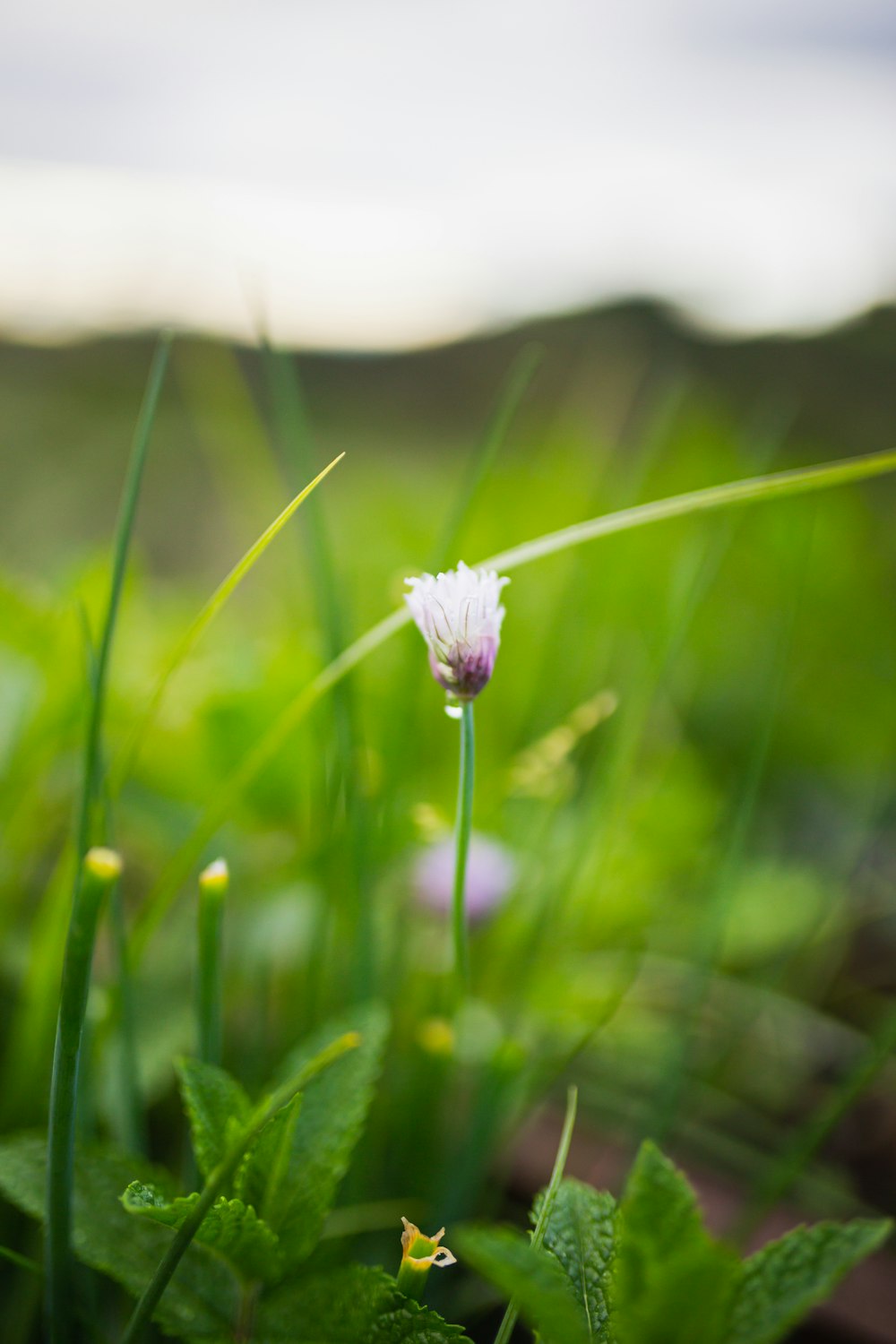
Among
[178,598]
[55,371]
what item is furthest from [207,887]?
[55,371]

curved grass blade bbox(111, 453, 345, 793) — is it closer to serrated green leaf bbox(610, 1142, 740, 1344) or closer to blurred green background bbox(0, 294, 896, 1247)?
blurred green background bbox(0, 294, 896, 1247)

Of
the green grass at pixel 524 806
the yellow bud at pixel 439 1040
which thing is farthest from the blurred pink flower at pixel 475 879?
the yellow bud at pixel 439 1040

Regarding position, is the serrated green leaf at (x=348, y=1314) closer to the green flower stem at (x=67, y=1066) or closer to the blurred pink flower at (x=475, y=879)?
the green flower stem at (x=67, y=1066)

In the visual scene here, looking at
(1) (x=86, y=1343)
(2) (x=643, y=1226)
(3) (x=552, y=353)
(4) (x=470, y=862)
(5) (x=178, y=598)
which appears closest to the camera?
(2) (x=643, y=1226)

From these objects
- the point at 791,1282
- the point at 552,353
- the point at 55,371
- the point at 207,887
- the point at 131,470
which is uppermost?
the point at 55,371

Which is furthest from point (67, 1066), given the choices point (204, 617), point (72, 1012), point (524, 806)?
point (524, 806)

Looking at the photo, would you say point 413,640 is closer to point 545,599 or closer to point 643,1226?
point 643,1226
